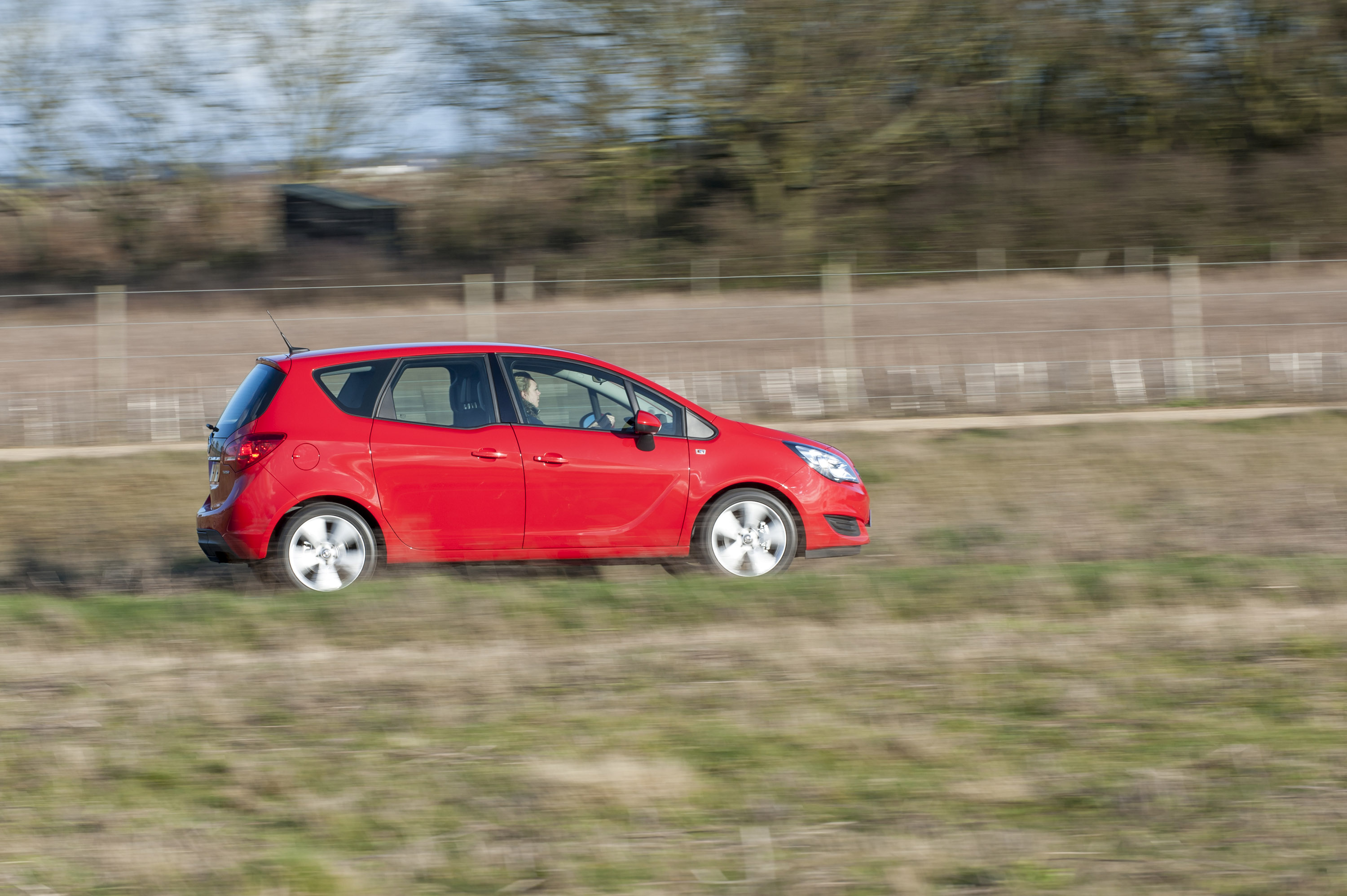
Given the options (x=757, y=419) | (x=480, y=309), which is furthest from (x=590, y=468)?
(x=480, y=309)

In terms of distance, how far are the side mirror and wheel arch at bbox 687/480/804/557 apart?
510 mm

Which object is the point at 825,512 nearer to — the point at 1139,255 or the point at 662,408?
the point at 662,408

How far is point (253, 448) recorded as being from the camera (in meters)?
7.37

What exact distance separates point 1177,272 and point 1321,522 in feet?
28.3

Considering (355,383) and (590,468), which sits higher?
(355,383)

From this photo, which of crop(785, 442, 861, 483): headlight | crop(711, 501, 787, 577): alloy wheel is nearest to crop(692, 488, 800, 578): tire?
crop(711, 501, 787, 577): alloy wheel

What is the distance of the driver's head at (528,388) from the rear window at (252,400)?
129 centimetres

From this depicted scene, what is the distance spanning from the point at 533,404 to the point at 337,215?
60.5 feet

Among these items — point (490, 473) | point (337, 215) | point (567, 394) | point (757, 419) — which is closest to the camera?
point (490, 473)

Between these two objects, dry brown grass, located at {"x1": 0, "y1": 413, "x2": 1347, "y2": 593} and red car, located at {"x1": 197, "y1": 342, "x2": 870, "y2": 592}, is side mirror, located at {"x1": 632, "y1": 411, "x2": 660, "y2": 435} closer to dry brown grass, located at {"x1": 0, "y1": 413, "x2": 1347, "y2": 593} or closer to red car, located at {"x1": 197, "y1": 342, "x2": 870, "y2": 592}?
red car, located at {"x1": 197, "y1": 342, "x2": 870, "y2": 592}

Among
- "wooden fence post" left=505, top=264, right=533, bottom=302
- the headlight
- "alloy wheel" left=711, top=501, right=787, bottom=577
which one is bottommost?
"alloy wheel" left=711, top=501, right=787, bottom=577

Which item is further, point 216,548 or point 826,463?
point 826,463

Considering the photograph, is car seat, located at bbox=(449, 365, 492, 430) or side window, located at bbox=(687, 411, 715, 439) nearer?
car seat, located at bbox=(449, 365, 492, 430)

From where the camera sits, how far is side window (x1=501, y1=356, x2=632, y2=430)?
7.75 meters
